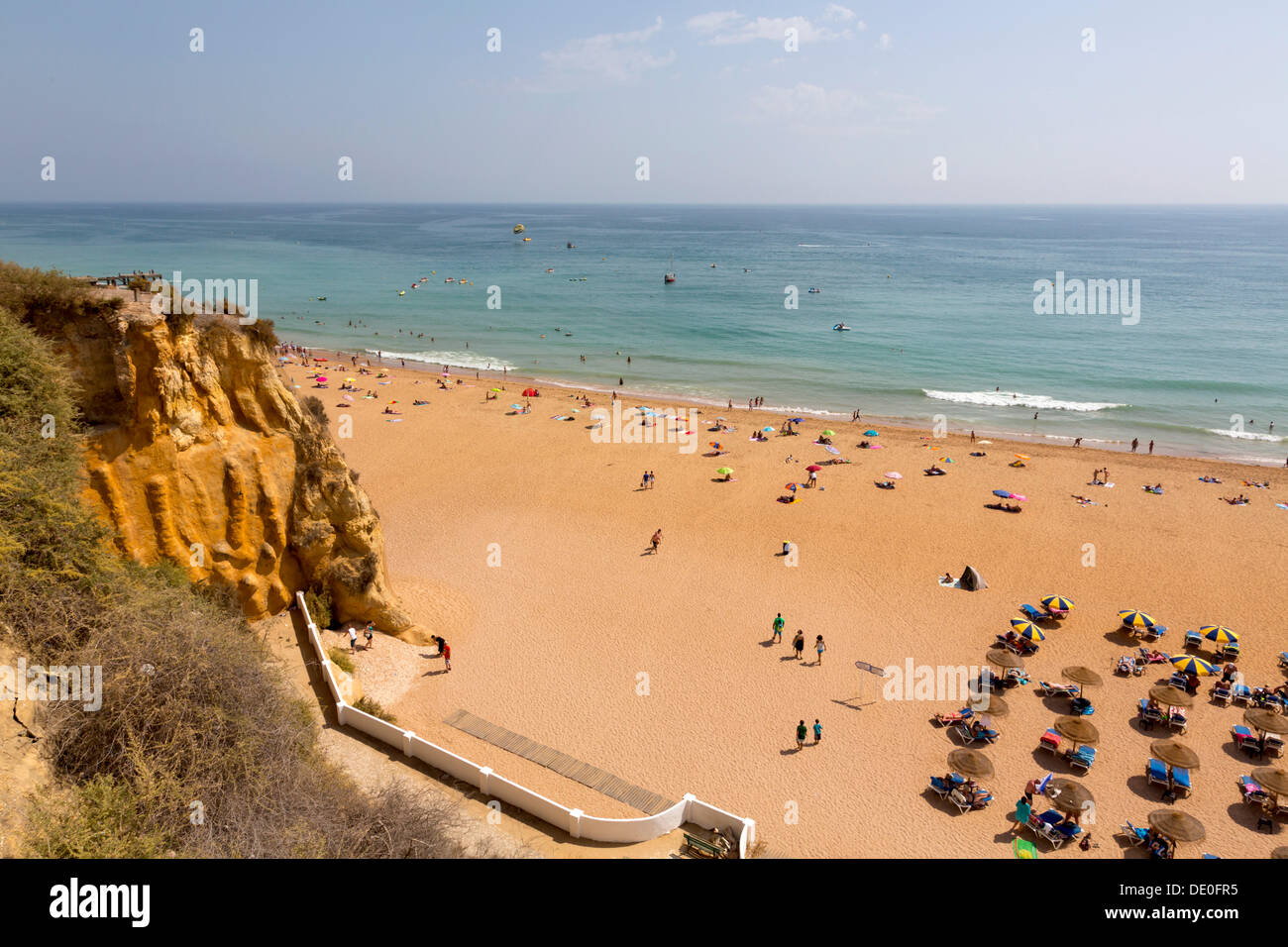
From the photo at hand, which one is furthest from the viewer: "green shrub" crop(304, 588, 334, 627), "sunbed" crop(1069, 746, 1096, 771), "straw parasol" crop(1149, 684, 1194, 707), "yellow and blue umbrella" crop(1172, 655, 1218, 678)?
"yellow and blue umbrella" crop(1172, 655, 1218, 678)

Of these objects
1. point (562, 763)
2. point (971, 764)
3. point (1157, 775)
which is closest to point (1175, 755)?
point (1157, 775)

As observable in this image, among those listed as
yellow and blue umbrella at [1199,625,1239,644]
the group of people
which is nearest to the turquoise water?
yellow and blue umbrella at [1199,625,1239,644]

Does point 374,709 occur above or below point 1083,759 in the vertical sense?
above

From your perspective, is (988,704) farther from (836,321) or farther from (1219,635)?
(836,321)

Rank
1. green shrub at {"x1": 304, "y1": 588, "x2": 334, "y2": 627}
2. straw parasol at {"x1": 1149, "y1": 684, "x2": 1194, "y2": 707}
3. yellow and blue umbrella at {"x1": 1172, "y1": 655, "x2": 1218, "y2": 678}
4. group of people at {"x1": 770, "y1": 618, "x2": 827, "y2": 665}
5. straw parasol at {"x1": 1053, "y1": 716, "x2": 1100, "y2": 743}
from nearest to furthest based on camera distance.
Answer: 1. straw parasol at {"x1": 1053, "y1": 716, "x2": 1100, "y2": 743}
2. straw parasol at {"x1": 1149, "y1": 684, "x2": 1194, "y2": 707}
3. green shrub at {"x1": 304, "y1": 588, "x2": 334, "y2": 627}
4. yellow and blue umbrella at {"x1": 1172, "y1": 655, "x2": 1218, "y2": 678}
5. group of people at {"x1": 770, "y1": 618, "x2": 827, "y2": 665}

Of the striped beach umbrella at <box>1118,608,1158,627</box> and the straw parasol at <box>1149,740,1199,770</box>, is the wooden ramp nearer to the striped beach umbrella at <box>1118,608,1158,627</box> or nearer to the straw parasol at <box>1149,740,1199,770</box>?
the straw parasol at <box>1149,740,1199,770</box>

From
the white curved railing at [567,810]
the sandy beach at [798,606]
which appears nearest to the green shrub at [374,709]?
the sandy beach at [798,606]

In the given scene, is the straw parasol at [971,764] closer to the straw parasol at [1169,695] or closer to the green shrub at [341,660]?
the straw parasol at [1169,695]
